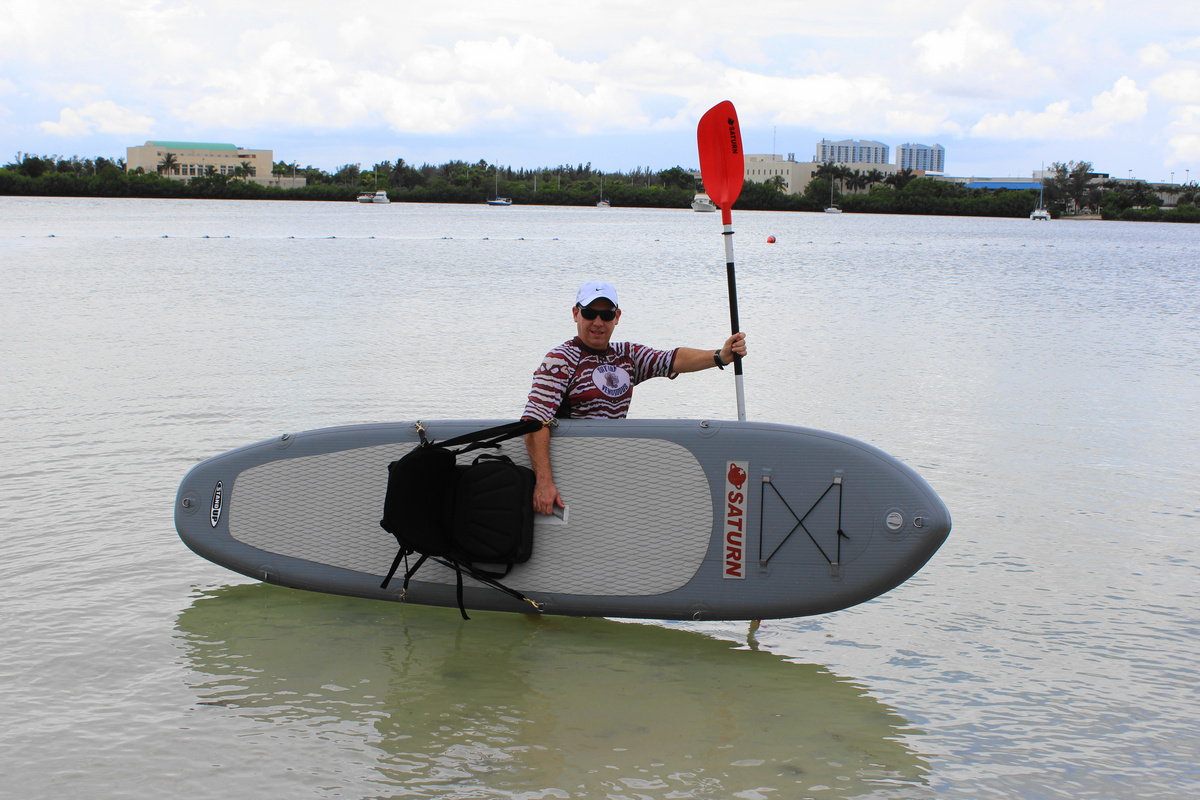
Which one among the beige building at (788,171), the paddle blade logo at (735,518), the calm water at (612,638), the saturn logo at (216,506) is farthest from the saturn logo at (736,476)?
the beige building at (788,171)

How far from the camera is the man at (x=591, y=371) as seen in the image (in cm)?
451

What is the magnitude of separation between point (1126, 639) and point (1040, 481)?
8.83 feet

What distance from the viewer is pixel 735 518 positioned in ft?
14.8

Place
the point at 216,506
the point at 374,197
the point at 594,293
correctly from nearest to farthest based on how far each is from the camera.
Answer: the point at 594,293, the point at 216,506, the point at 374,197

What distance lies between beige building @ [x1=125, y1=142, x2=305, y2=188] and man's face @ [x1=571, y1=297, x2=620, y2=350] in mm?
182431

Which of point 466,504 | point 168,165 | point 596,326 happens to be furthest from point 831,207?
point 466,504

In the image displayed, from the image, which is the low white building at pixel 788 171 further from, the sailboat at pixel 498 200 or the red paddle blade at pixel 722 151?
the red paddle blade at pixel 722 151

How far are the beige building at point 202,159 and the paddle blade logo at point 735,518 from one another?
18283 cm

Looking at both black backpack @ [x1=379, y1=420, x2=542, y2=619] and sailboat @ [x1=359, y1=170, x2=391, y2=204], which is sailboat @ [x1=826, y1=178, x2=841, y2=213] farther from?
black backpack @ [x1=379, y1=420, x2=542, y2=619]

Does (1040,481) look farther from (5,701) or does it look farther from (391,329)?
(391,329)

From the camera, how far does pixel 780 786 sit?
349 centimetres

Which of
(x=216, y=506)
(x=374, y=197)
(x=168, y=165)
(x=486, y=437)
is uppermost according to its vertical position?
(x=168, y=165)

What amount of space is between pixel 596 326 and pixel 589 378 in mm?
262

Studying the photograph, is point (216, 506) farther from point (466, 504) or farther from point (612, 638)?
point (612, 638)
